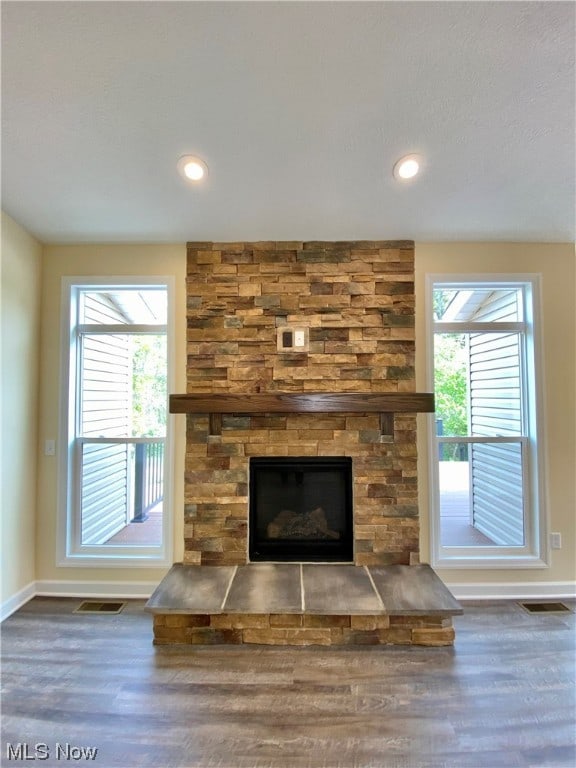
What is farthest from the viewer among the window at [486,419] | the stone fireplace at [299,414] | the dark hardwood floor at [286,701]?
the window at [486,419]

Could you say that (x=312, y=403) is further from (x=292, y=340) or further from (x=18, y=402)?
(x=18, y=402)

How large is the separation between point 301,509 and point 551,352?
2186 millimetres

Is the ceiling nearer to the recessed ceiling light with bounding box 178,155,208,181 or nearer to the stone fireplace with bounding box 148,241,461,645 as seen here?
the recessed ceiling light with bounding box 178,155,208,181

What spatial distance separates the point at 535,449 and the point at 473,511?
0.64 meters

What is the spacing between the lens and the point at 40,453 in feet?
8.48

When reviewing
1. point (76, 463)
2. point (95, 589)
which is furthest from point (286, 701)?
point (76, 463)

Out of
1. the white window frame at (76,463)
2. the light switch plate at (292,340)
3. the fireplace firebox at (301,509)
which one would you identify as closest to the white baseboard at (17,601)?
the white window frame at (76,463)

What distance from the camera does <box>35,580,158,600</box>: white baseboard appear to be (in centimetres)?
253

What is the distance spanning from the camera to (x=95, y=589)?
2537 mm

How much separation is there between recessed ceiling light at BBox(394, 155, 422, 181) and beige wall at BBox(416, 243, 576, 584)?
69 centimetres

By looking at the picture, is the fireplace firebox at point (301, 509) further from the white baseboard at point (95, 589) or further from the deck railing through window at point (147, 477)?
the white baseboard at point (95, 589)

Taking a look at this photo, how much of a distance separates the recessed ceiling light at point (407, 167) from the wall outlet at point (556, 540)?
2.64 meters

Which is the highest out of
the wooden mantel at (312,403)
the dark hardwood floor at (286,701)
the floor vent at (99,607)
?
the wooden mantel at (312,403)

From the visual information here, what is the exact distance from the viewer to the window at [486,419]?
2.60 m
